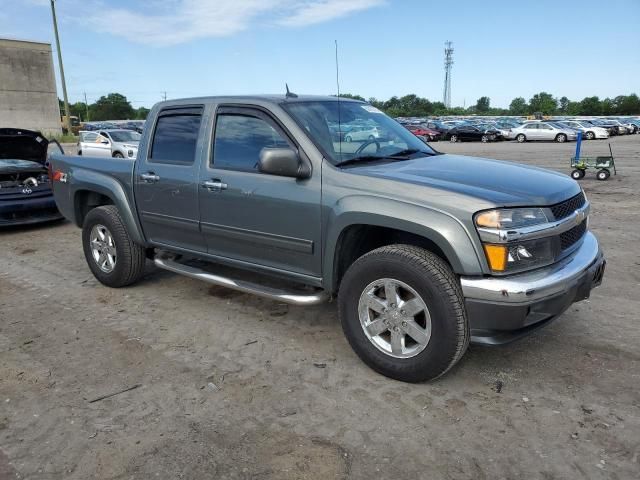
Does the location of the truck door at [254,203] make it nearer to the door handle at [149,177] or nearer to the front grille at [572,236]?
the door handle at [149,177]

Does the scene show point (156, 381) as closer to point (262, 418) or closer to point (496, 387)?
point (262, 418)

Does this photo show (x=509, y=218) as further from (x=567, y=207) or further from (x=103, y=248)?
(x=103, y=248)

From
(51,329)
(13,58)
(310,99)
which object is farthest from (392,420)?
(13,58)

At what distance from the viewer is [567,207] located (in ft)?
11.2

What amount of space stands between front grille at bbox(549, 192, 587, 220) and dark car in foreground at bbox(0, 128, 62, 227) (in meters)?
7.70

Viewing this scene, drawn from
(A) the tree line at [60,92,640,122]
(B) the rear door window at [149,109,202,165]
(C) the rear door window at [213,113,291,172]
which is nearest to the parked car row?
(B) the rear door window at [149,109,202,165]

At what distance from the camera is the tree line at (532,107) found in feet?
267

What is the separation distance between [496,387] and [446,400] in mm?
373

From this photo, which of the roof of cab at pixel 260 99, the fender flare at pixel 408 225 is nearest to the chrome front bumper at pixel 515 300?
the fender flare at pixel 408 225

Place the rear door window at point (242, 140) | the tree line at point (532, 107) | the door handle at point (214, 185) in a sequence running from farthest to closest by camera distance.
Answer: the tree line at point (532, 107)
the door handle at point (214, 185)
the rear door window at point (242, 140)

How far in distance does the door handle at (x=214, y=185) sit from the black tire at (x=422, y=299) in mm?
1263

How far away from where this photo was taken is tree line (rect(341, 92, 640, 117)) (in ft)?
267

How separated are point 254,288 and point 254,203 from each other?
25.6 inches

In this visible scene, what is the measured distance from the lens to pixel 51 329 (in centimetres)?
438
